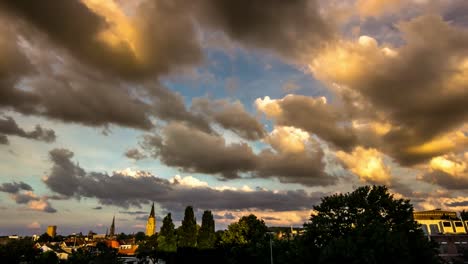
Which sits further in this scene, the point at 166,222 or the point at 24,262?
the point at 166,222

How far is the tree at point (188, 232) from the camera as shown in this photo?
275 feet

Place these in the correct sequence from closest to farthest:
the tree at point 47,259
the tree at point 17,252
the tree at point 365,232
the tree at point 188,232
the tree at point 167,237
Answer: the tree at point 365,232 < the tree at point 17,252 < the tree at point 47,259 < the tree at point 188,232 < the tree at point 167,237

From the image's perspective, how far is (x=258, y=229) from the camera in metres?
65.5

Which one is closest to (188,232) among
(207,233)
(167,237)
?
(207,233)

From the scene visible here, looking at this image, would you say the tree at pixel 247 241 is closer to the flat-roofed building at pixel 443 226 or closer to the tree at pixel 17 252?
the tree at pixel 17 252

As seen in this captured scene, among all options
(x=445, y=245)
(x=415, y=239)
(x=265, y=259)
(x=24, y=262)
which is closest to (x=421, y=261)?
(x=415, y=239)

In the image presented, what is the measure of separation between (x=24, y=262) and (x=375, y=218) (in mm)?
69814

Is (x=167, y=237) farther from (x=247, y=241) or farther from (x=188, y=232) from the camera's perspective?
(x=247, y=241)

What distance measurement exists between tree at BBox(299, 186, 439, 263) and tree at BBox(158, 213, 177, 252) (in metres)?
61.3

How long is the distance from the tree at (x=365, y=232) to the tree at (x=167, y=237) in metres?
61.3

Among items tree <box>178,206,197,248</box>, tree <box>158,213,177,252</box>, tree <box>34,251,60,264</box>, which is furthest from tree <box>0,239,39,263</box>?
tree <box>178,206,197,248</box>

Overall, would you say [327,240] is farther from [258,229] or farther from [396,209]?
[258,229]

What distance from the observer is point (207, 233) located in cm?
8188

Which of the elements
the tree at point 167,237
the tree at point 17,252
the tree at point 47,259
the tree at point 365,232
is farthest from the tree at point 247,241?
the tree at point 17,252
